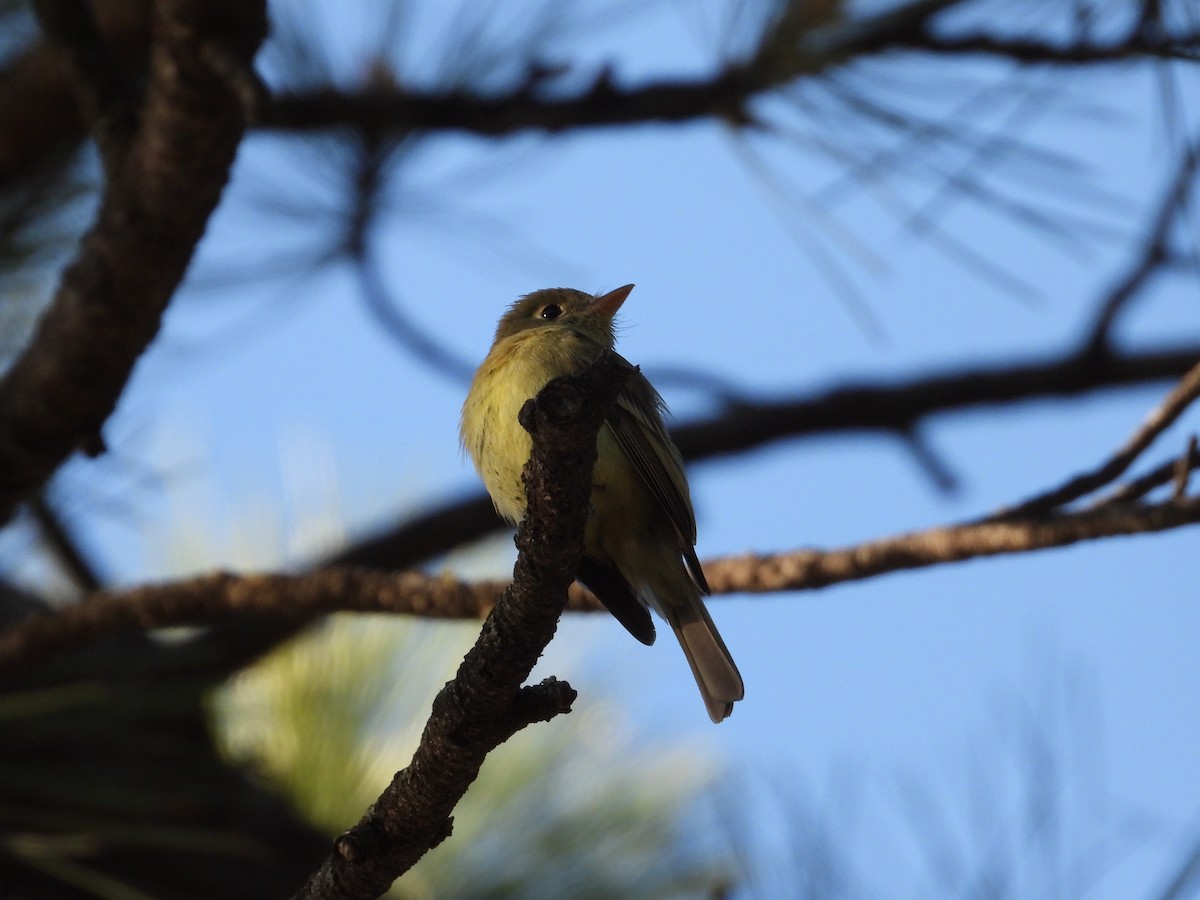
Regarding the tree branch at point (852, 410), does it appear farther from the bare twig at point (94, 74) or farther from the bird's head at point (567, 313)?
the bare twig at point (94, 74)

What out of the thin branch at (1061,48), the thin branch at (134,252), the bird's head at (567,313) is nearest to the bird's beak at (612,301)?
the bird's head at (567,313)

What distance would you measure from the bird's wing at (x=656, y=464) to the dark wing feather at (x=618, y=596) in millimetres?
186

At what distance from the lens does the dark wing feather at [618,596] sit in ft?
12.1

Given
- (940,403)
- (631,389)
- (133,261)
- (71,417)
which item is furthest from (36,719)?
(940,403)

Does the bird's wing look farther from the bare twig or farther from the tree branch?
the bare twig

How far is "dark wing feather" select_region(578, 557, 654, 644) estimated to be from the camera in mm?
3689

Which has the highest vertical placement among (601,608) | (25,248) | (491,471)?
(25,248)

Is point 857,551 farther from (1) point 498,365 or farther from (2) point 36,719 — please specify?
(2) point 36,719

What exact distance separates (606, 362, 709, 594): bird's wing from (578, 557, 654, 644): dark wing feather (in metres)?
0.19

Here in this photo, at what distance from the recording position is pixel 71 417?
11.5 feet

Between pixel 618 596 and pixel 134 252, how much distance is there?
1.38 m

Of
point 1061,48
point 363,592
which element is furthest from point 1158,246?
point 363,592

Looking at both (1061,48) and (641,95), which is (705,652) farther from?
(1061,48)

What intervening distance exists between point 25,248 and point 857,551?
2.71 m
